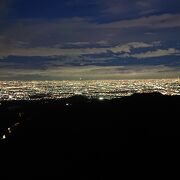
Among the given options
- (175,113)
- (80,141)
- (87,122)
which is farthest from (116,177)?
(175,113)

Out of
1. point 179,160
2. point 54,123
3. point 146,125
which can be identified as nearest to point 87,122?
point 54,123

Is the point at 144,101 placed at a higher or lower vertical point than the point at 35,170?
higher

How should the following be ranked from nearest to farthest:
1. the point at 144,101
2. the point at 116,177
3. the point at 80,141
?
the point at 116,177, the point at 80,141, the point at 144,101

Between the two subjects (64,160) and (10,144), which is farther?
(10,144)

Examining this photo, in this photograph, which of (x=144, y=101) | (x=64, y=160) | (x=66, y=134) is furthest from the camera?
(x=144, y=101)

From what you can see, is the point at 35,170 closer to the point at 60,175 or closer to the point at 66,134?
the point at 60,175

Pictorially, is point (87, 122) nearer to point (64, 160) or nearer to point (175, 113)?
point (175, 113)
